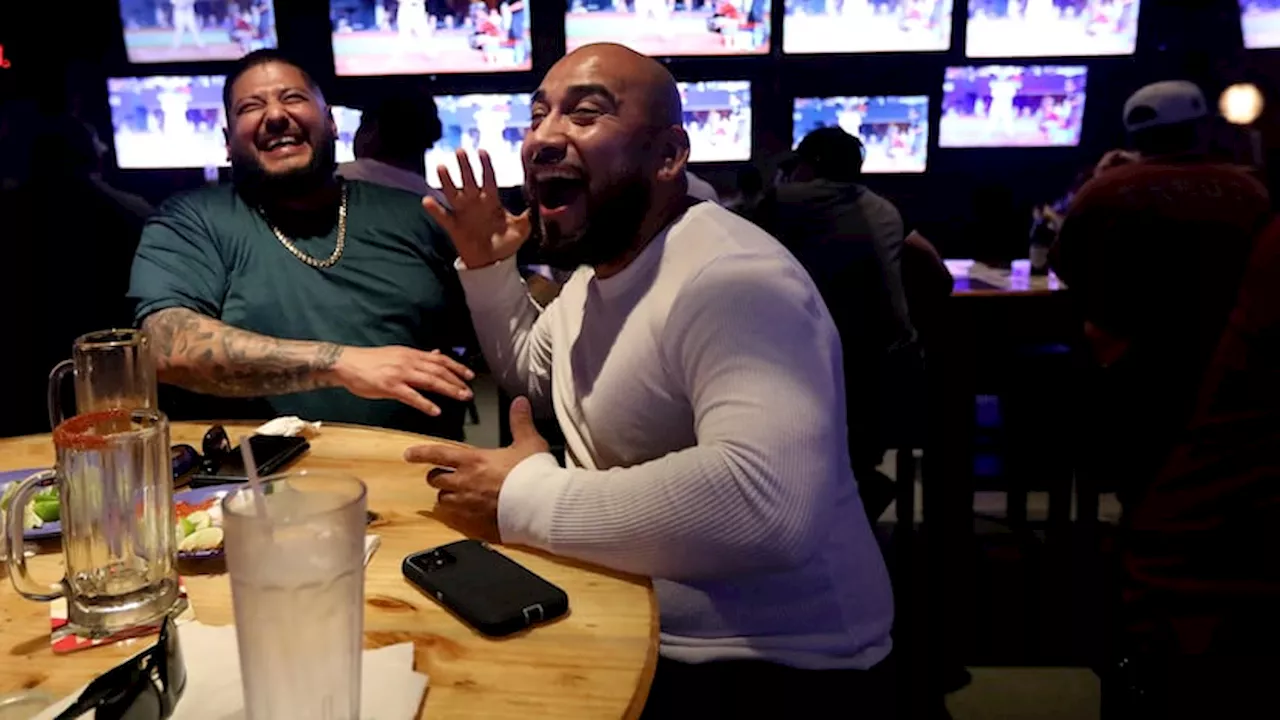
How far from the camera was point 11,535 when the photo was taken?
3.30 ft

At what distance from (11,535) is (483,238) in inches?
42.0

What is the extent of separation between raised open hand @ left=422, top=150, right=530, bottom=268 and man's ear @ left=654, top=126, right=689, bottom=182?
38 cm

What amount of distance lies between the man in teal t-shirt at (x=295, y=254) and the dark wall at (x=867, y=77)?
9.03 feet

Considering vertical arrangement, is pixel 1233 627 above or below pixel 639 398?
below

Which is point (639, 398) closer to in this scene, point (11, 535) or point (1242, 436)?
point (11, 535)

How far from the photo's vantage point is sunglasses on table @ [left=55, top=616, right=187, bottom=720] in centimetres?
82

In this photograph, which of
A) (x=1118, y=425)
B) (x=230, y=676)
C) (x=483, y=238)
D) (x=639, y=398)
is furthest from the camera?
(x=1118, y=425)

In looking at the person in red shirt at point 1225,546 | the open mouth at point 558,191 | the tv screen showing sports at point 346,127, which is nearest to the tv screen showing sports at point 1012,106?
the tv screen showing sports at point 346,127

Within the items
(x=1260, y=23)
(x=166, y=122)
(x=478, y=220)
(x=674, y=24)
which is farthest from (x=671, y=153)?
(x=1260, y=23)

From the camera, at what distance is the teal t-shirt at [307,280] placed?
2262 millimetres

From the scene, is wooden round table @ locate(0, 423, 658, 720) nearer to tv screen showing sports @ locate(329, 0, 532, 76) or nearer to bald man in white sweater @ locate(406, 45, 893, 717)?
bald man in white sweater @ locate(406, 45, 893, 717)

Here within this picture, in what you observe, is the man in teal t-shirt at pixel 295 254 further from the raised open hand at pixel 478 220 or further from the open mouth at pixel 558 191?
the open mouth at pixel 558 191

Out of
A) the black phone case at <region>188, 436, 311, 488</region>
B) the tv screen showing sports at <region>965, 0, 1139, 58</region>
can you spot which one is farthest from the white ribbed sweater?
the tv screen showing sports at <region>965, 0, 1139, 58</region>

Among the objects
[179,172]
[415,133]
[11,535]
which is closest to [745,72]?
[415,133]
